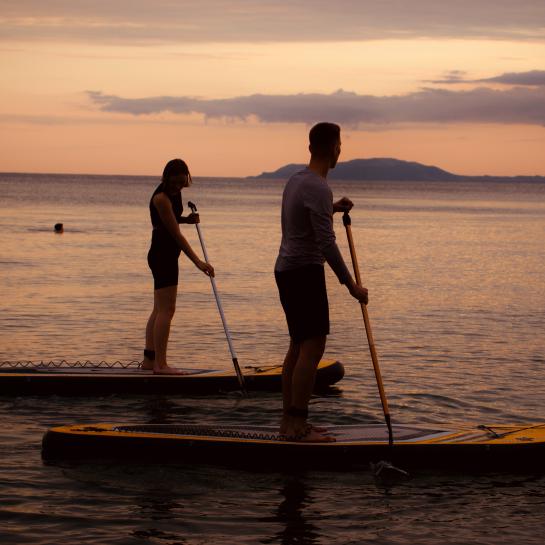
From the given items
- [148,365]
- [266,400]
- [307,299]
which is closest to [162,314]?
[148,365]

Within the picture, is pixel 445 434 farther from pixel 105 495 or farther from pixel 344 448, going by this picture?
pixel 105 495

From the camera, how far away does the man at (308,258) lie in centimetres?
738

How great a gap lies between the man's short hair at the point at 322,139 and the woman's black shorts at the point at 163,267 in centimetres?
321

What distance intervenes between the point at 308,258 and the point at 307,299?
0.96 feet

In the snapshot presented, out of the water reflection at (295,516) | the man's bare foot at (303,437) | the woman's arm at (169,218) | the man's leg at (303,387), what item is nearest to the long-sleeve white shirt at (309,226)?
the man's leg at (303,387)

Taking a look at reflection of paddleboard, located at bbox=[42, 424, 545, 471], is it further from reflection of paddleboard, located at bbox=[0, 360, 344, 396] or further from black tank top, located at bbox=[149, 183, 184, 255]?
black tank top, located at bbox=[149, 183, 184, 255]

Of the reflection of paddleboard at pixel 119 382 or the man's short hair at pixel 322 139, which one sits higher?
the man's short hair at pixel 322 139

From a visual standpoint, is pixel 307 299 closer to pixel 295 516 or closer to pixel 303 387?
pixel 303 387

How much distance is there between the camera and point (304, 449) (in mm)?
7734

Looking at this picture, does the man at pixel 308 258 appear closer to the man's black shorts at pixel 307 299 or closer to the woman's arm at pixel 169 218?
the man's black shorts at pixel 307 299

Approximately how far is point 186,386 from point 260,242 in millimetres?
29902

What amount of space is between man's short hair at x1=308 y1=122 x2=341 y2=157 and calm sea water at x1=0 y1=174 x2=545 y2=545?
7.61 feet

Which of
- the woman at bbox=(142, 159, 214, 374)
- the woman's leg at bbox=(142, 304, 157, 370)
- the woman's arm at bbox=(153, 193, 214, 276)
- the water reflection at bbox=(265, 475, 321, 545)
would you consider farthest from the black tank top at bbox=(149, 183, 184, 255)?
the water reflection at bbox=(265, 475, 321, 545)

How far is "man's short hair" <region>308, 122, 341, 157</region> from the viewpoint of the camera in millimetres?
7555
